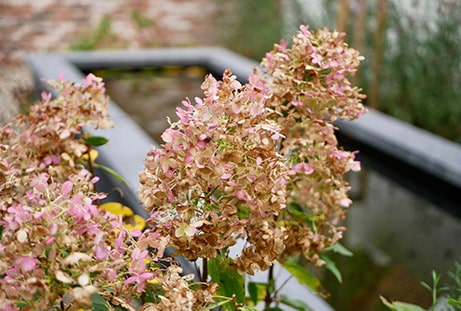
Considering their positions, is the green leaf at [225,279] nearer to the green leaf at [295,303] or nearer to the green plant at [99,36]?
the green leaf at [295,303]

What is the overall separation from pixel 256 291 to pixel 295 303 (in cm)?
11

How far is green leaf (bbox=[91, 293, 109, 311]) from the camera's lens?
0.67 meters

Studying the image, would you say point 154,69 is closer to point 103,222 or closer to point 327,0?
point 327,0

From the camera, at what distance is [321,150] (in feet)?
3.01

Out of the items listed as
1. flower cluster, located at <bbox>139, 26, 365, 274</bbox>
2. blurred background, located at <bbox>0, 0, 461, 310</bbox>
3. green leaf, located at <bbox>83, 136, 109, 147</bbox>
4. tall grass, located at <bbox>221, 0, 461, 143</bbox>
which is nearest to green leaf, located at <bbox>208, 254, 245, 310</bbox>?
flower cluster, located at <bbox>139, 26, 365, 274</bbox>

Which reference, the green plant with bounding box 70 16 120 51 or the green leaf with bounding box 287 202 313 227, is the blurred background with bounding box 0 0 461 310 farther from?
the green leaf with bounding box 287 202 313 227

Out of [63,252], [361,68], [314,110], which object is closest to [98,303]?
[63,252]

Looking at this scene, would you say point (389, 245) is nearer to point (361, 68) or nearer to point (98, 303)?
point (361, 68)

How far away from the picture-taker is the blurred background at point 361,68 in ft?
7.89

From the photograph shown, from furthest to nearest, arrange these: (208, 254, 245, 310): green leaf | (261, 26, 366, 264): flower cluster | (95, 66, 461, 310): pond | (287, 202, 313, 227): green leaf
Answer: (95, 66, 461, 310): pond
(287, 202, 313, 227): green leaf
(261, 26, 366, 264): flower cluster
(208, 254, 245, 310): green leaf

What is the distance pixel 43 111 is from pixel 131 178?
548 millimetres

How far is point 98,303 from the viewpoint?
673 millimetres

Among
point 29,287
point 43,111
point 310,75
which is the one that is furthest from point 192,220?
point 43,111

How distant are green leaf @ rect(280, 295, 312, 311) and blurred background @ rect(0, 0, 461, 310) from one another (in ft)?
3.48
